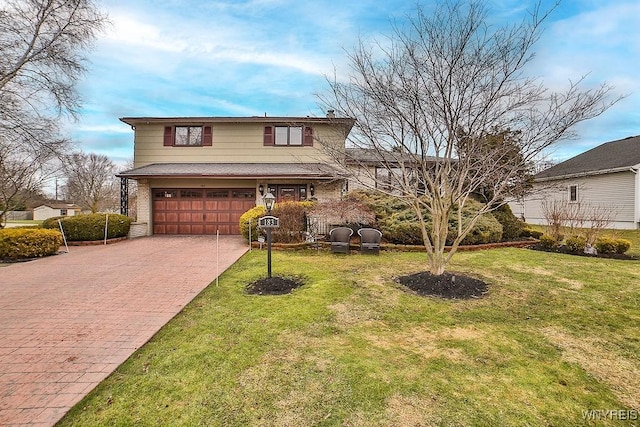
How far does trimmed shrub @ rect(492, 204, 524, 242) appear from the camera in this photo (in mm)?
12648

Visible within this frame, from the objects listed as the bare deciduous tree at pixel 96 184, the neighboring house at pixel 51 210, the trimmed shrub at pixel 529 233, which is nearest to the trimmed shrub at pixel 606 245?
the trimmed shrub at pixel 529 233

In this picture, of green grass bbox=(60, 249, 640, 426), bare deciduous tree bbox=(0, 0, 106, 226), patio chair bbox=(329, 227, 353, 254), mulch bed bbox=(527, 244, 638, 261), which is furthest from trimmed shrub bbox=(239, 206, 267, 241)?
mulch bed bbox=(527, 244, 638, 261)

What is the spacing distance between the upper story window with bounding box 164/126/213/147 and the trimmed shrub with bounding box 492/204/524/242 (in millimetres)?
14194

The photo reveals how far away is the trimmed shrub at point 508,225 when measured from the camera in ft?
41.5

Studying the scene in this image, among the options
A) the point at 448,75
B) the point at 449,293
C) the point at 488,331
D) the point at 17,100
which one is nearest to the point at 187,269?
the point at 449,293

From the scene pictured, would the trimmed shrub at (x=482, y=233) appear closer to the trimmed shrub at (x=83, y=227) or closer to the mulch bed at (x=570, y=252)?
the mulch bed at (x=570, y=252)

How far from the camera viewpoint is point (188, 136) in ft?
53.2

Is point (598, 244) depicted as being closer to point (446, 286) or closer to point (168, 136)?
point (446, 286)

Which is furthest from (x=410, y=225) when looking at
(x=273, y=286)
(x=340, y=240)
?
(x=273, y=286)

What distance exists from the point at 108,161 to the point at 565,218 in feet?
130

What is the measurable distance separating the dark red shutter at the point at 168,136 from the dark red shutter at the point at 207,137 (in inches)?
64.0

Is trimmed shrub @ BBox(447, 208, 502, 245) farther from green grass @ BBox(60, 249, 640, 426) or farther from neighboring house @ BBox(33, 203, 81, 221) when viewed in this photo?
neighboring house @ BBox(33, 203, 81, 221)

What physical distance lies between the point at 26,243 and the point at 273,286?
28.5ft

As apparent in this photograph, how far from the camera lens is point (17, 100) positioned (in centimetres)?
1062
